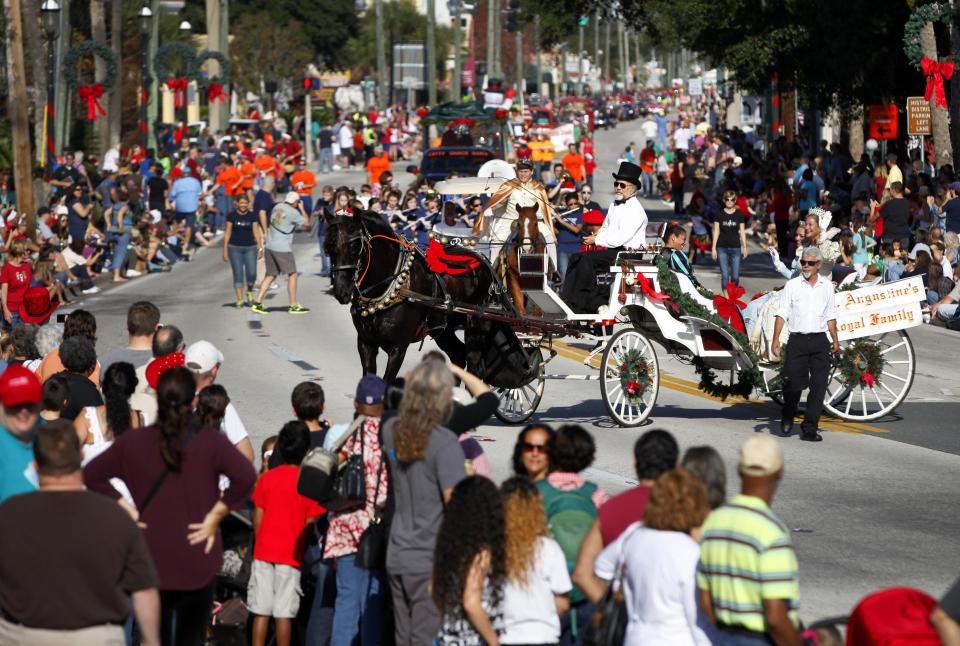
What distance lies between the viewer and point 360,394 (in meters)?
8.51

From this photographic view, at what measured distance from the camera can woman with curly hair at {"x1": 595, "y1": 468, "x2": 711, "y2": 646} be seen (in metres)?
6.38

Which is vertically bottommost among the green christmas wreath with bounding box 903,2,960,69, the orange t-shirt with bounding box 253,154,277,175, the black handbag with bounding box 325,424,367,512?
the black handbag with bounding box 325,424,367,512

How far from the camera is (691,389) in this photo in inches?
732

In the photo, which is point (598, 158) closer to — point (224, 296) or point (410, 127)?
point (410, 127)

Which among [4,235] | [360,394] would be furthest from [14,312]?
[360,394]

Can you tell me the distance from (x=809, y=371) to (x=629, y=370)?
66.5 inches

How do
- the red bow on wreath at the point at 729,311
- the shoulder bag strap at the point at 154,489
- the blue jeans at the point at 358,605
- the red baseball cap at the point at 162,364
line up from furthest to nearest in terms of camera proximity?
the red bow on wreath at the point at 729,311 < the red baseball cap at the point at 162,364 < the blue jeans at the point at 358,605 < the shoulder bag strap at the point at 154,489

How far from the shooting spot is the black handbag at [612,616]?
6.70 metres

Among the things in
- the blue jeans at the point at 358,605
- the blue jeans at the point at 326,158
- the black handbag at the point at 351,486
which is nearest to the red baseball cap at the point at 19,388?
the black handbag at the point at 351,486

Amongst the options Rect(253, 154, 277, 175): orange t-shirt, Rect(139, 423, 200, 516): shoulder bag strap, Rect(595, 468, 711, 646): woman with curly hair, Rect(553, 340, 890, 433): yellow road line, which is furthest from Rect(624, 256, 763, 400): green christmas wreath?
Rect(253, 154, 277, 175): orange t-shirt

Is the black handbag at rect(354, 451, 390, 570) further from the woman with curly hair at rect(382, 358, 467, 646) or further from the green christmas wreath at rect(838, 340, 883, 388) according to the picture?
the green christmas wreath at rect(838, 340, 883, 388)

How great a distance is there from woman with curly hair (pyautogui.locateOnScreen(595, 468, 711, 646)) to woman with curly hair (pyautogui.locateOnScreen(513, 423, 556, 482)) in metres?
1.10

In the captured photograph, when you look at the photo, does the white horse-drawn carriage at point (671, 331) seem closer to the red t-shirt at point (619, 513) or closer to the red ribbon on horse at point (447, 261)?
the red ribbon on horse at point (447, 261)

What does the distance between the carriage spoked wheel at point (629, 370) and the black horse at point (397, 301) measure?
0.81 m
